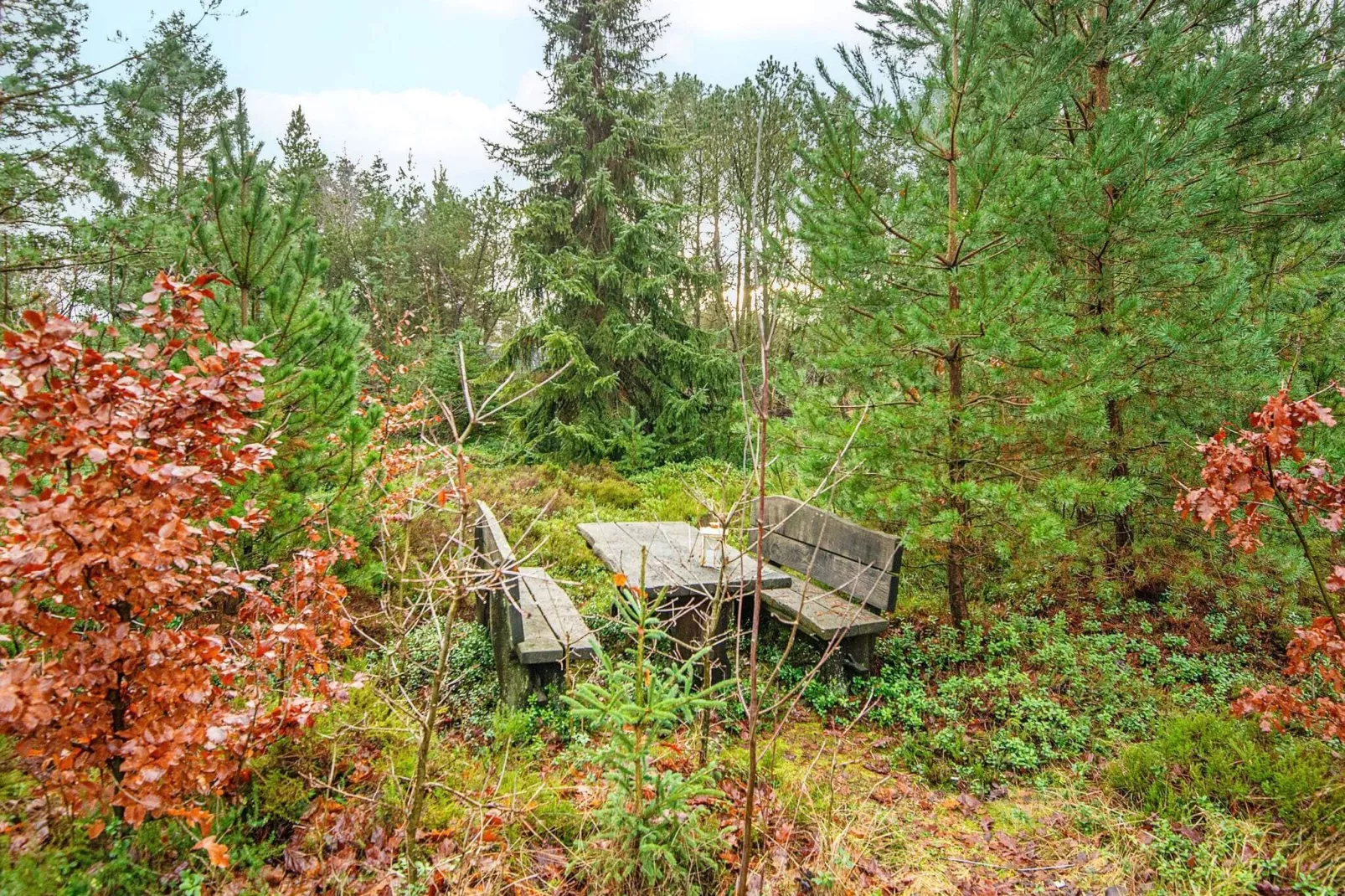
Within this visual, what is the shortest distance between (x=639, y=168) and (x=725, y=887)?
36.7ft

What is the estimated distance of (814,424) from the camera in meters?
4.29

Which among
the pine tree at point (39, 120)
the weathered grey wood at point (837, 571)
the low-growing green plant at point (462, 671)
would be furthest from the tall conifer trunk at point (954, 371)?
the pine tree at point (39, 120)

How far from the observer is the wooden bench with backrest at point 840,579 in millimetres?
3621

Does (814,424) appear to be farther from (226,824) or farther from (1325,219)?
(1325,219)

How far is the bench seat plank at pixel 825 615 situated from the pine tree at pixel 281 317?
2.95 m

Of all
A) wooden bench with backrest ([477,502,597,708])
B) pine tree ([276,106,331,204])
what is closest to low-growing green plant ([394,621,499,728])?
wooden bench with backrest ([477,502,597,708])

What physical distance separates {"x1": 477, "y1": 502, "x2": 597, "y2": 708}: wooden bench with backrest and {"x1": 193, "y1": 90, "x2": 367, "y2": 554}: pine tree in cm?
108

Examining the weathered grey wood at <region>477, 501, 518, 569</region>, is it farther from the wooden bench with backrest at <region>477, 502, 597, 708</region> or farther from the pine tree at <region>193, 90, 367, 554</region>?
the pine tree at <region>193, 90, 367, 554</region>

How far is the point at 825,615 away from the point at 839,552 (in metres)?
0.56

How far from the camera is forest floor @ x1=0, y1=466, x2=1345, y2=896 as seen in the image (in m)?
1.97

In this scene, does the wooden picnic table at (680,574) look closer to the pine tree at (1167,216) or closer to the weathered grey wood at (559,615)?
the weathered grey wood at (559,615)

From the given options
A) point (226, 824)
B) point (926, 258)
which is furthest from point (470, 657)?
point (926, 258)

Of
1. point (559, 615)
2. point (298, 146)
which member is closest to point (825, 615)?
point (559, 615)

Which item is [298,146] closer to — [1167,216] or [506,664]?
[506,664]
